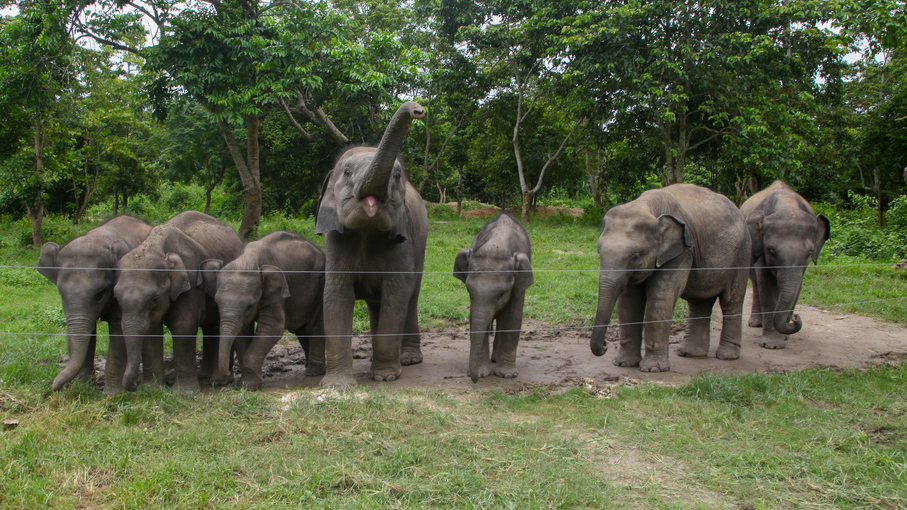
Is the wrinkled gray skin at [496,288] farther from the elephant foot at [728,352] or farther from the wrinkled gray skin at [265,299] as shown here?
the elephant foot at [728,352]

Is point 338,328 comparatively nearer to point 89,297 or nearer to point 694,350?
point 89,297

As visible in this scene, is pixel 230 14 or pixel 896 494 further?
pixel 230 14

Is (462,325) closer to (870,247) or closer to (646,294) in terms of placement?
(646,294)

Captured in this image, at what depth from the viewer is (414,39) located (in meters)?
25.3

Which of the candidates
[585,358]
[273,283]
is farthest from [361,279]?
[585,358]

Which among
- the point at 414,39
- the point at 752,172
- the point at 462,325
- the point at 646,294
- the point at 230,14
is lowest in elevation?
the point at 462,325

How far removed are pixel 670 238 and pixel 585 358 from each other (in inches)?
67.9

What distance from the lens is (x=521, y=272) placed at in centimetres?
721

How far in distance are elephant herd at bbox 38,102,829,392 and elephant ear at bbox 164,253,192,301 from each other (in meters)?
0.01

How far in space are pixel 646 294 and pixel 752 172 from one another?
1318 cm

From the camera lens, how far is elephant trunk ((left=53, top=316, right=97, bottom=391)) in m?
5.84

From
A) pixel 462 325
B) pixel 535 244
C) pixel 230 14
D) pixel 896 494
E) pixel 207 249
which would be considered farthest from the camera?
pixel 535 244

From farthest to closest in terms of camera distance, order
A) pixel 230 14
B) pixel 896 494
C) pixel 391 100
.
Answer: pixel 391 100, pixel 230 14, pixel 896 494

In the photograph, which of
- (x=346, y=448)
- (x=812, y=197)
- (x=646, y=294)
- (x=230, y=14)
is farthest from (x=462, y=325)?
(x=812, y=197)
